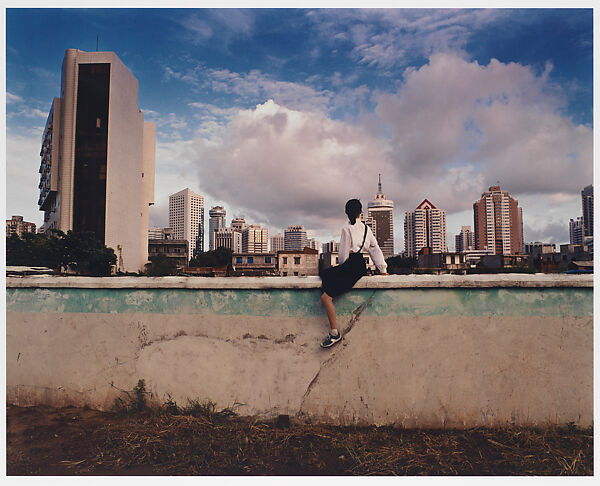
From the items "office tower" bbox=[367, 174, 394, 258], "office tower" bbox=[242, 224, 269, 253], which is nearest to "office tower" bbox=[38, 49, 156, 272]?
"office tower" bbox=[367, 174, 394, 258]

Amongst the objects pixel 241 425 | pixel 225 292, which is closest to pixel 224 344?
pixel 225 292

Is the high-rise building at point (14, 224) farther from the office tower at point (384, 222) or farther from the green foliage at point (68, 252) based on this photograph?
the office tower at point (384, 222)

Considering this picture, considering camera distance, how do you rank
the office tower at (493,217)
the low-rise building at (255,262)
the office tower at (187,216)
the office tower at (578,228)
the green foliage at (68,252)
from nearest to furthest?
the office tower at (578,228) < the green foliage at (68,252) < the low-rise building at (255,262) < the office tower at (493,217) < the office tower at (187,216)

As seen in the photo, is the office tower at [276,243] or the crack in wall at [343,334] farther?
the office tower at [276,243]

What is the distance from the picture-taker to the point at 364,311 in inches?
115

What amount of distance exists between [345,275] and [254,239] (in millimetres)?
137398

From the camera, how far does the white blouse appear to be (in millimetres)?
2904

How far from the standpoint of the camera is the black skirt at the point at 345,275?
286cm

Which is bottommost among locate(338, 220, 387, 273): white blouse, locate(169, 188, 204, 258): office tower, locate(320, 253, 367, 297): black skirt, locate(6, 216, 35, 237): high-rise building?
locate(320, 253, 367, 297): black skirt

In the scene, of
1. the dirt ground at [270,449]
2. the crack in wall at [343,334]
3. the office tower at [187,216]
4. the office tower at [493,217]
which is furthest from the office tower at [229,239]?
the crack in wall at [343,334]

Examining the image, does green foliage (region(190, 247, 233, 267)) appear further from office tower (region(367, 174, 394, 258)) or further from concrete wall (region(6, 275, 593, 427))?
concrete wall (region(6, 275, 593, 427))

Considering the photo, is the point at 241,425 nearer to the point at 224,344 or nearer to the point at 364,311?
the point at 224,344

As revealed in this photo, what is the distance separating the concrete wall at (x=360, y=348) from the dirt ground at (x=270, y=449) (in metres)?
0.13

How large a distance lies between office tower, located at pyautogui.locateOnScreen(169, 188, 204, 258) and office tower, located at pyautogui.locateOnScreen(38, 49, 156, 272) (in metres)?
78.1
